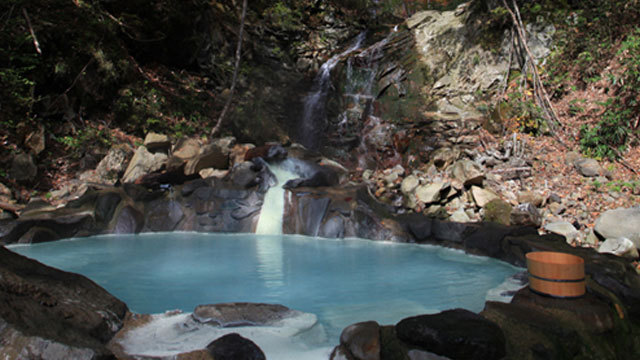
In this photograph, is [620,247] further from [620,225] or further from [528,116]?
[528,116]

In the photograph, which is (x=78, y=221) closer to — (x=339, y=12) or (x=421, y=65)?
(x=421, y=65)

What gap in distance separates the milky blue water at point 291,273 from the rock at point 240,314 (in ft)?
1.41

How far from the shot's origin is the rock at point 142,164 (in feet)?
28.0

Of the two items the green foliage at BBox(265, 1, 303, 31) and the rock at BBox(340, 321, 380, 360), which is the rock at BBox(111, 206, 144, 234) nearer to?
the rock at BBox(340, 321, 380, 360)

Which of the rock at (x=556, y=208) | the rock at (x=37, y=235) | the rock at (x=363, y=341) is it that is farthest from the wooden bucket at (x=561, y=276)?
the rock at (x=37, y=235)

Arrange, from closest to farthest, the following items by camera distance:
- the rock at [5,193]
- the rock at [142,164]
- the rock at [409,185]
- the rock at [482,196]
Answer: the rock at [482,196] → the rock at [5,193] → the rock at [409,185] → the rock at [142,164]

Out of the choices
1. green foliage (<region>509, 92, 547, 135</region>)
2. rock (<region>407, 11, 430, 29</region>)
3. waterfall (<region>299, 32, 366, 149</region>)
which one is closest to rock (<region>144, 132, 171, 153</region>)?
waterfall (<region>299, 32, 366, 149</region>)

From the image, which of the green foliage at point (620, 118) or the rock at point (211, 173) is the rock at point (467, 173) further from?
the rock at point (211, 173)

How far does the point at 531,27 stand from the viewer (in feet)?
33.3

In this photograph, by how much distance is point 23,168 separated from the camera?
7.99m

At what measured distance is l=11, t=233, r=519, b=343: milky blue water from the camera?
3.49m

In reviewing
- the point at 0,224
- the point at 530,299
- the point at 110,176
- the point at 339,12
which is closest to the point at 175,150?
the point at 110,176

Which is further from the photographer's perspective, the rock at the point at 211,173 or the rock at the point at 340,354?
the rock at the point at 211,173

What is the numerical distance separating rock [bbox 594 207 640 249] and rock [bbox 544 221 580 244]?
295 millimetres
